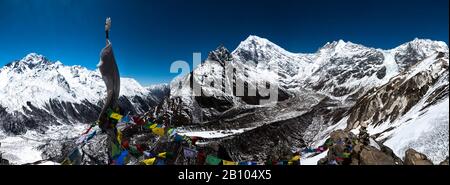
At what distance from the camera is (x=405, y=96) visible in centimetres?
10719

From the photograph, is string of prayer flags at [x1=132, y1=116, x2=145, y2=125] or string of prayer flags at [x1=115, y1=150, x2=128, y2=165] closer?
string of prayer flags at [x1=115, y1=150, x2=128, y2=165]

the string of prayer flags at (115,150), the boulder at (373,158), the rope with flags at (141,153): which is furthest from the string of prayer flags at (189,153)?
the boulder at (373,158)

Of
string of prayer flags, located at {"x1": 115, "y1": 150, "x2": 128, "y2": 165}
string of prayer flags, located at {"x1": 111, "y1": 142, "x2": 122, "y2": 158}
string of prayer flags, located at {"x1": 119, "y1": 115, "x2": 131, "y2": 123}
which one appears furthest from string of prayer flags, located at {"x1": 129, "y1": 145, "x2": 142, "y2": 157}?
string of prayer flags, located at {"x1": 111, "y1": 142, "x2": 122, "y2": 158}

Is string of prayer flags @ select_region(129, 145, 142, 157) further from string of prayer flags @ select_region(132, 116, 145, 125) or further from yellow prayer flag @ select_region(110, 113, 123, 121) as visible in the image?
yellow prayer flag @ select_region(110, 113, 123, 121)

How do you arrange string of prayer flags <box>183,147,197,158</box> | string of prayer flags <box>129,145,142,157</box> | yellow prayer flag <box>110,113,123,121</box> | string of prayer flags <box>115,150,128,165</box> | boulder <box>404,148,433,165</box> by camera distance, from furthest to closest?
1. string of prayer flags <box>129,145,142,157</box>
2. string of prayer flags <box>183,147,197,158</box>
3. string of prayer flags <box>115,150,128,165</box>
4. yellow prayer flag <box>110,113,123,121</box>
5. boulder <box>404,148,433,165</box>

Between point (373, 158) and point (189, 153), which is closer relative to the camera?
point (373, 158)

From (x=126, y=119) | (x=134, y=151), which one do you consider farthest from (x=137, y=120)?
(x=134, y=151)

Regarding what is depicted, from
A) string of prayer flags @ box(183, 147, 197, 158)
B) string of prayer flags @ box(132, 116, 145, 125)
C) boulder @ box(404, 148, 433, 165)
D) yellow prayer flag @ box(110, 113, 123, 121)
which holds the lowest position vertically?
boulder @ box(404, 148, 433, 165)

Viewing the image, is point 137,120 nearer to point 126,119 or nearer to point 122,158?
point 126,119
